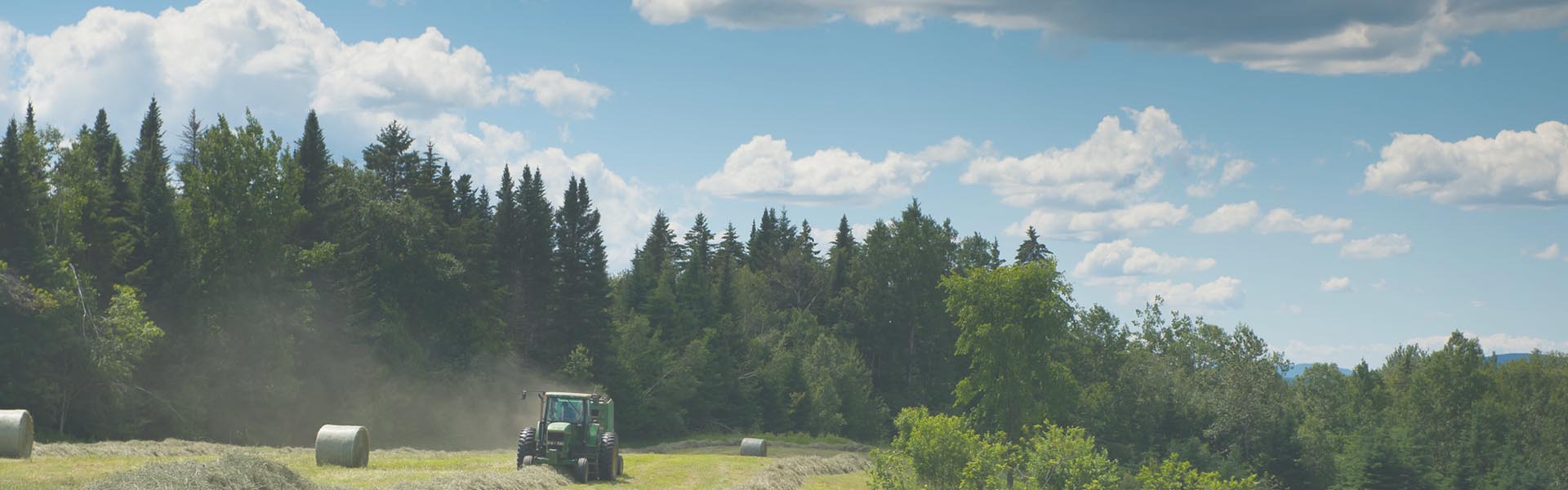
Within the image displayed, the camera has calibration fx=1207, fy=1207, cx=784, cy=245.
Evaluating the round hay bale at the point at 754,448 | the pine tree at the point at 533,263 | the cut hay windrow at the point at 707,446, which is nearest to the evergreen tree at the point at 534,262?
the pine tree at the point at 533,263

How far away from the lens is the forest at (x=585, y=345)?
42.9 m

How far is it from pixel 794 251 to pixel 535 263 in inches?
1531

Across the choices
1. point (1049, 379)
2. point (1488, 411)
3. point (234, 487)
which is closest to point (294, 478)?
point (234, 487)

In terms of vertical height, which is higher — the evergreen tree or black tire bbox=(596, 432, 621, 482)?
the evergreen tree

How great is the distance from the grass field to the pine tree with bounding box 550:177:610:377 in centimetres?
2400

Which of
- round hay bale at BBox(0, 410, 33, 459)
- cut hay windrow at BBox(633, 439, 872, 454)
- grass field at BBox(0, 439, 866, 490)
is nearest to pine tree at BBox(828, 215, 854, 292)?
cut hay windrow at BBox(633, 439, 872, 454)

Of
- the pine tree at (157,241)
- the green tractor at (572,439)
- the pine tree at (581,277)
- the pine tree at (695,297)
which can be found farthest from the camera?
the pine tree at (695,297)

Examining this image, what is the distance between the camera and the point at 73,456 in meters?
30.2

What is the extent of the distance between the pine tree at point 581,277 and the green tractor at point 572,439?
122 feet

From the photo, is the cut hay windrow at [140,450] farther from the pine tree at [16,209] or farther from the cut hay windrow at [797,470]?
the cut hay windrow at [797,470]

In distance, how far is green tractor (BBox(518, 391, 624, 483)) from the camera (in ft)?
108

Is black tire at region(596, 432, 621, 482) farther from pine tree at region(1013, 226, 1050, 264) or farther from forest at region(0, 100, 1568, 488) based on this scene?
pine tree at region(1013, 226, 1050, 264)

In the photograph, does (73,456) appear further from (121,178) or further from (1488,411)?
(1488,411)

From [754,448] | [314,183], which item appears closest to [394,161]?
[314,183]
